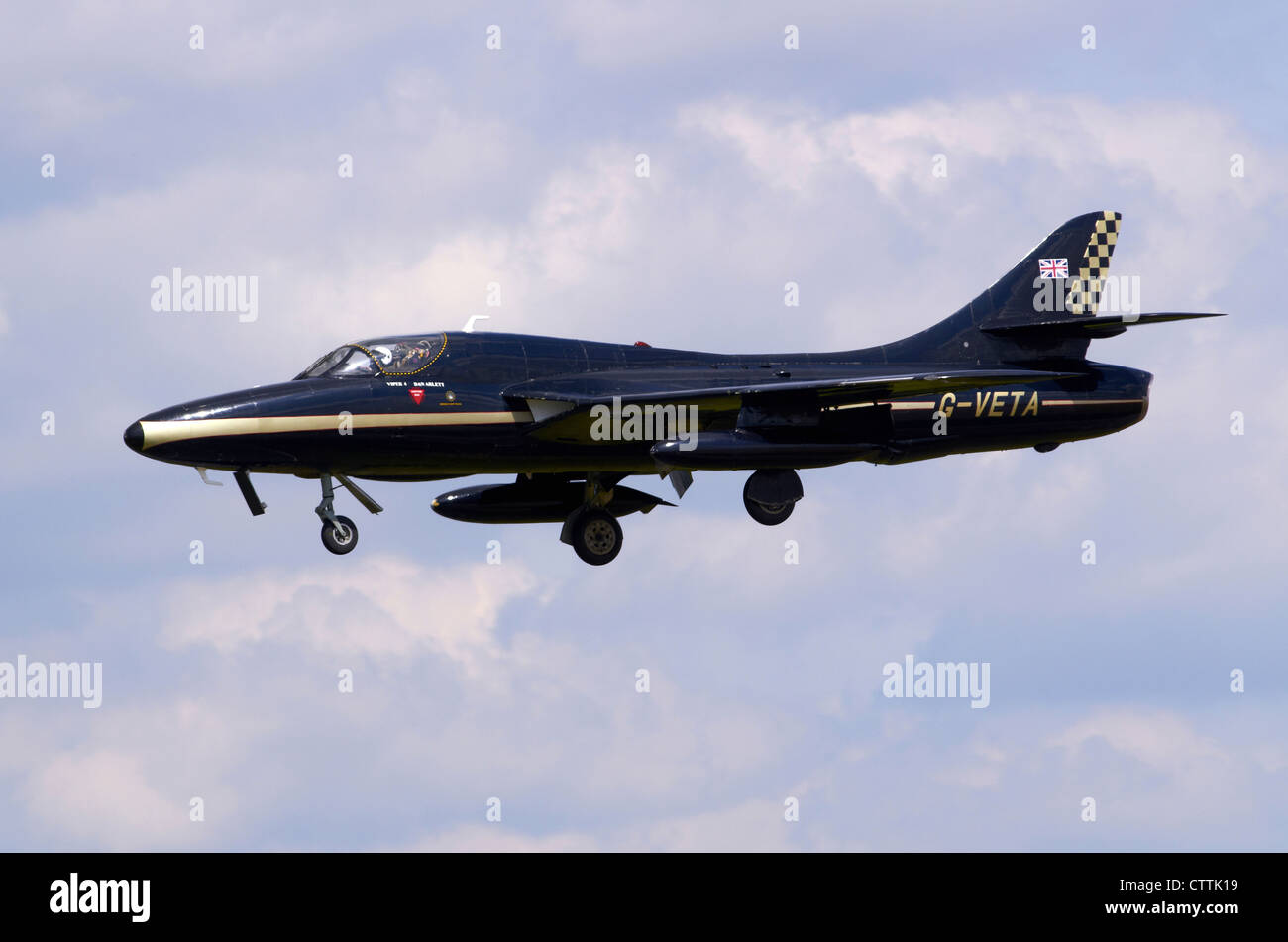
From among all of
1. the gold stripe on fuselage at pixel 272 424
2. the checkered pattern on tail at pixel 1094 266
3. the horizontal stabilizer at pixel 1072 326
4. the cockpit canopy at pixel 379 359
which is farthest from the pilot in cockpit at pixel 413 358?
the checkered pattern on tail at pixel 1094 266

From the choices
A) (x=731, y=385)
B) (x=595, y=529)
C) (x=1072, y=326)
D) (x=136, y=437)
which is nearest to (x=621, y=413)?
(x=731, y=385)

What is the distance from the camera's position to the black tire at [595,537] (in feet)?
137

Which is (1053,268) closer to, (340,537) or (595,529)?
(595,529)

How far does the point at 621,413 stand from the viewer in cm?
3834

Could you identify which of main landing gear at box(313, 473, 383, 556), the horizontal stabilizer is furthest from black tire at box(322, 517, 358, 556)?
the horizontal stabilizer

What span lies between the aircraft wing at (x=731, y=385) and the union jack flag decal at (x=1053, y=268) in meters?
4.22

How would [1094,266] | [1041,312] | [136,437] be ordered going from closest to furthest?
[136,437] → [1041,312] → [1094,266]

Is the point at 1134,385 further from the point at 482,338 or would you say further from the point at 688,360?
the point at 482,338

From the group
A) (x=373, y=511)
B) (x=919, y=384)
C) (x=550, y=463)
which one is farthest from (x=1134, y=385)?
(x=373, y=511)

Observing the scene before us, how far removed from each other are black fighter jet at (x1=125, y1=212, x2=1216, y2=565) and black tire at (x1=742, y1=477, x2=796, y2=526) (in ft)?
0.13

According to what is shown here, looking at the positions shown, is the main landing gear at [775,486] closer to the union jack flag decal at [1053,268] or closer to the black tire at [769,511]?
the black tire at [769,511]

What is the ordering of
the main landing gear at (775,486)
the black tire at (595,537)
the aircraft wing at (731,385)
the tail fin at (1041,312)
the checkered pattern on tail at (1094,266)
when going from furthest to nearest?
the checkered pattern on tail at (1094,266)
the tail fin at (1041,312)
the black tire at (595,537)
the main landing gear at (775,486)
the aircraft wing at (731,385)

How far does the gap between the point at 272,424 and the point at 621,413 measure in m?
5.96

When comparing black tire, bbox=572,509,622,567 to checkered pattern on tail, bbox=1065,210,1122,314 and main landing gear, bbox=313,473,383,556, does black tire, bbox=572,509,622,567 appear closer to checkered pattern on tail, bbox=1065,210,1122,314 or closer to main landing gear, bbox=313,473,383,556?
main landing gear, bbox=313,473,383,556
